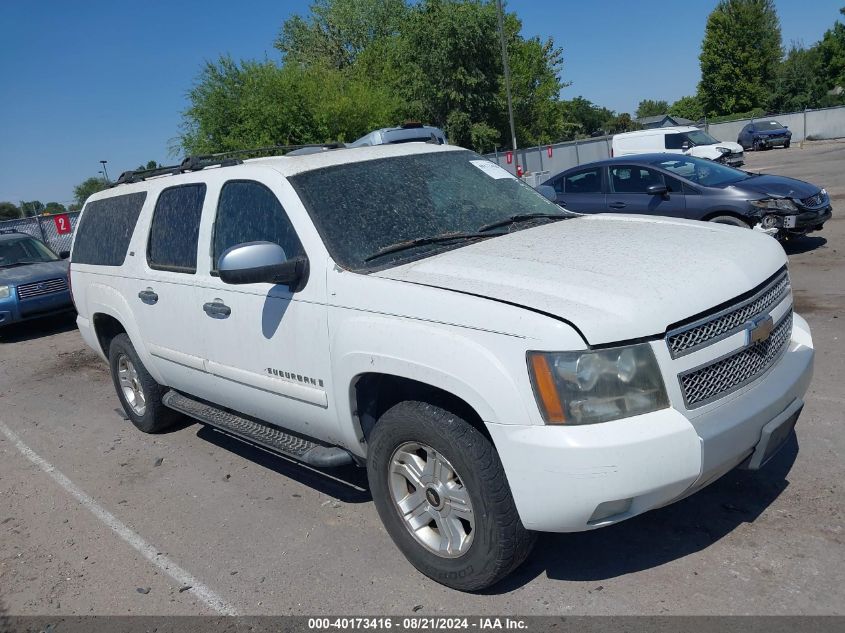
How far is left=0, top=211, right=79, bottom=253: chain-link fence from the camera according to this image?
2188 cm

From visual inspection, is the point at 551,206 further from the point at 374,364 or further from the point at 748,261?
the point at 374,364

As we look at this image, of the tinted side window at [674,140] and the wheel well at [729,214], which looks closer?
the wheel well at [729,214]

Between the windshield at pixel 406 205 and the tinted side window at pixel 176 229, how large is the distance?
3.43 ft

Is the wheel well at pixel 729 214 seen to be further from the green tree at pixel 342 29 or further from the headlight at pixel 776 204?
the green tree at pixel 342 29

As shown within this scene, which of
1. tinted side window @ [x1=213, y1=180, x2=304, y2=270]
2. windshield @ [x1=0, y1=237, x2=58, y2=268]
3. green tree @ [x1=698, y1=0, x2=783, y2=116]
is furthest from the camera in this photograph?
green tree @ [x1=698, y1=0, x2=783, y2=116]

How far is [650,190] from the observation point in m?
9.70

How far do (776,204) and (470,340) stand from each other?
26.0 feet

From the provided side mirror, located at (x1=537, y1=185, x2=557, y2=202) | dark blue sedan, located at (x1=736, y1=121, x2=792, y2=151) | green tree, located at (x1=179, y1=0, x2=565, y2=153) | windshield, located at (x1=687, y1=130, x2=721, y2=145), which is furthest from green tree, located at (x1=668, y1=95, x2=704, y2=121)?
side mirror, located at (x1=537, y1=185, x2=557, y2=202)

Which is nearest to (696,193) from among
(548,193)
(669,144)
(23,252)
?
(548,193)

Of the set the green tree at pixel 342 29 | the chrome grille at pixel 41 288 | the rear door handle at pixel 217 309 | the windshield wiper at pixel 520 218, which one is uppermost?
the green tree at pixel 342 29

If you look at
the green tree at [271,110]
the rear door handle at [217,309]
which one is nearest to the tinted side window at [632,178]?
the rear door handle at [217,309]

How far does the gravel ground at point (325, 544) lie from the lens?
10.6 feet

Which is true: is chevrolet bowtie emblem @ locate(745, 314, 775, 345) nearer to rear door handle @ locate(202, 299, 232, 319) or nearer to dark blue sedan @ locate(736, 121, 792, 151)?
rear door handle @ locate(202, 299, 232, 319)

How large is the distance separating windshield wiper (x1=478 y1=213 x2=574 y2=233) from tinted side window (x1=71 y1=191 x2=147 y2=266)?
2.73m
